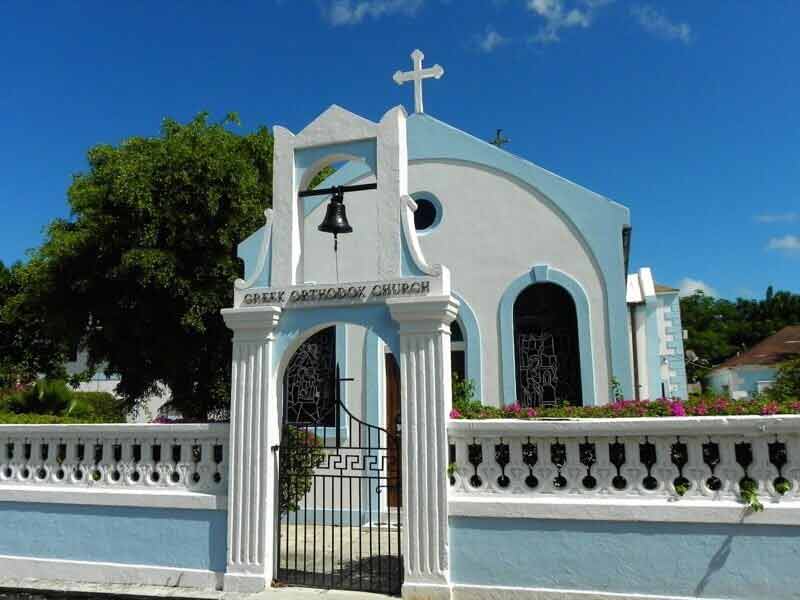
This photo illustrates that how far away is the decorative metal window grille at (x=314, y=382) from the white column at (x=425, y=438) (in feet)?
13.2

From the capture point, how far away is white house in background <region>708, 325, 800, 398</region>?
34.9m

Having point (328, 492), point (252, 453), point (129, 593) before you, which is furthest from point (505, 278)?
point (129, 593)

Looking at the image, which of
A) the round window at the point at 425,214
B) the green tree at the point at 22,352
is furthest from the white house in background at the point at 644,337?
the green tree at the point at 22,352

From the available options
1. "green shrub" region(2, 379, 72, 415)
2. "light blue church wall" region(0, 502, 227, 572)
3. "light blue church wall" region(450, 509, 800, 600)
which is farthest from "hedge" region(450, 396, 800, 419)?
"green shrub" region(2, 379, 72, 415)

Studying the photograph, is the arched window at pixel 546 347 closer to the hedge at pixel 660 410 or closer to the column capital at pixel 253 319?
the hedge at pixel 660 410

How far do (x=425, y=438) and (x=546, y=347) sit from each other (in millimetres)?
4256

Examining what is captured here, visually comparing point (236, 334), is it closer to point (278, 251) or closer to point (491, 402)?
point (278, 251)

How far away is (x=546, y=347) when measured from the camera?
9.91 meters

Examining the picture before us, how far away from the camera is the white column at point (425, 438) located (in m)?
5.98

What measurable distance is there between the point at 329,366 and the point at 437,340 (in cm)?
452

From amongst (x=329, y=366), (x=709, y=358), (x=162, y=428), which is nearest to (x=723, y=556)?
(x=162, y=428)

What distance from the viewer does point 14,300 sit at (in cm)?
1406

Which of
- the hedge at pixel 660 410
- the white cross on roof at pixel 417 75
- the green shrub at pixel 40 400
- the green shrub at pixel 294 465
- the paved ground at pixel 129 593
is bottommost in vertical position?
the paved ground at pixel 129 593

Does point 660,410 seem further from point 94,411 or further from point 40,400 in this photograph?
point 94,411
